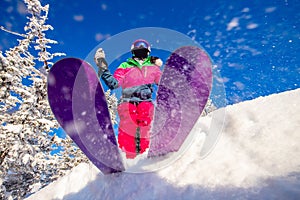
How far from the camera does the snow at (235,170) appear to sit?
5.06 ft

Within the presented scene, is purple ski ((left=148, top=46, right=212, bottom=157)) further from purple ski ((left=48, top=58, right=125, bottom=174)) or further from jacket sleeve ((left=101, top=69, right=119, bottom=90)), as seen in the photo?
jacket sleeve ((left=101, top=69, right=119, bottom=90))

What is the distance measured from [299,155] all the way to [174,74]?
2073mm

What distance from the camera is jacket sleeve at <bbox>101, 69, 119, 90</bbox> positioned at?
3.68m

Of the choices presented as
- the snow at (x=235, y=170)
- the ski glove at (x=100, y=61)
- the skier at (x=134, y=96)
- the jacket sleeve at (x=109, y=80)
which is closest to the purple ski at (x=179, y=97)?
the snow at (x=235, y=170)

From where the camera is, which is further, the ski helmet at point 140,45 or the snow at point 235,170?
the ski helmet at point 140,45

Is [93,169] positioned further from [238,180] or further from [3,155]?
[3,155]

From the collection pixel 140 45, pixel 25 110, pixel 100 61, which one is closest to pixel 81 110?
pixel 100 61

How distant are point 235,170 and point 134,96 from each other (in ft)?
7.95

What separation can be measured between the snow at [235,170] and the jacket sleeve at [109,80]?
1490 millimetres

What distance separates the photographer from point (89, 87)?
9.98ft

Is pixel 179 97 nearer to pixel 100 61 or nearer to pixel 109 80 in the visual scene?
pixel 109 80

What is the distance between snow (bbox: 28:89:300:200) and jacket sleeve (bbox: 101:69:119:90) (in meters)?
1.49

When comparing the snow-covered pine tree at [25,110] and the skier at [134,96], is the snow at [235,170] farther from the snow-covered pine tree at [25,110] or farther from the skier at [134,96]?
the snow-covered pine tree at [25,110]

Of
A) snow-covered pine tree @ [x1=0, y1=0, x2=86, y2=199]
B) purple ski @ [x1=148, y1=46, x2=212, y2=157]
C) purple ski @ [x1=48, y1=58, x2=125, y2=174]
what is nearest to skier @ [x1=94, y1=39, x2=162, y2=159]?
purple ski @ [x1=148, y1=46, x2=212, y2=157]
